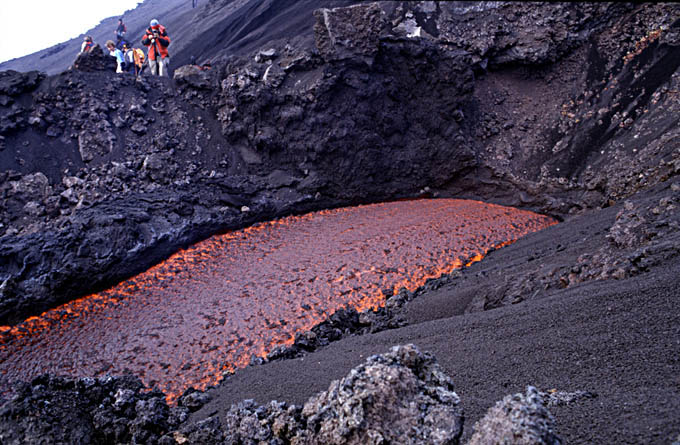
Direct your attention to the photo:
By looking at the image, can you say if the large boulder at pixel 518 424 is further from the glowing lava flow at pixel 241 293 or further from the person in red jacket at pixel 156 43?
the person in red jacket at pixel 156 43

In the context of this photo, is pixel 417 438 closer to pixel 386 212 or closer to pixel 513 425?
pixel 513 425

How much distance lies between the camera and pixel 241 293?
19.6 ft

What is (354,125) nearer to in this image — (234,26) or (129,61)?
(129,61)

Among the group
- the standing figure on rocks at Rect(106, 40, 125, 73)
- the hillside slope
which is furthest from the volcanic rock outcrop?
the standing figure on rocks at Rect(106, 40, 125, 73)

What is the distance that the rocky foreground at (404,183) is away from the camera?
102 inches

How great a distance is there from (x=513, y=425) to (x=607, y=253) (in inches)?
126

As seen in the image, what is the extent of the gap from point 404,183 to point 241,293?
523cm

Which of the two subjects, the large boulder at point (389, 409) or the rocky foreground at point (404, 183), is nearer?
the large boulder at point (389, 409)

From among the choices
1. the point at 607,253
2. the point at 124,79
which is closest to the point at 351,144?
the point at 124,79

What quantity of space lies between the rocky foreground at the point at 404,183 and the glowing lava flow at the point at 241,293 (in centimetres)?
47

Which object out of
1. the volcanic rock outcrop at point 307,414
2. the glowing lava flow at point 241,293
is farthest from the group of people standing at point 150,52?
the volcanic rock outcrop at point 307,414

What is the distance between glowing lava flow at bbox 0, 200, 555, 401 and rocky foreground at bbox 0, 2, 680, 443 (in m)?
0.47

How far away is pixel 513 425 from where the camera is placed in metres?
1.34

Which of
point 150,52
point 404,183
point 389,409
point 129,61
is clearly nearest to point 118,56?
point 150,52
